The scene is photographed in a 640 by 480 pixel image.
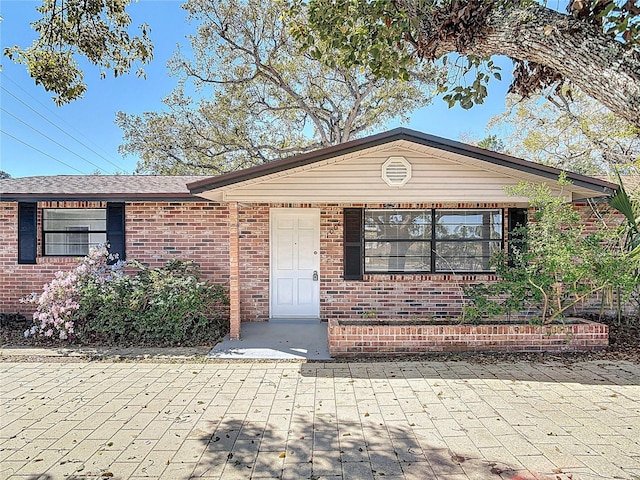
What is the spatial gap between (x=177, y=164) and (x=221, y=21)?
764cm

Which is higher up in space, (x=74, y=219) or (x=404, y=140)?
(x=404, y=140)

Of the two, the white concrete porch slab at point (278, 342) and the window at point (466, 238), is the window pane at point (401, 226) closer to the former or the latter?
the window at point (466, 238)

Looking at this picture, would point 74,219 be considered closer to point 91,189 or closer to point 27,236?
point 91,189

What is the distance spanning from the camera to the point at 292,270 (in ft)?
26.8

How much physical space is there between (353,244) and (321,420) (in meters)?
4.49

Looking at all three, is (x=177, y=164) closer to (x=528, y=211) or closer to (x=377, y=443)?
(x=528, y=211)

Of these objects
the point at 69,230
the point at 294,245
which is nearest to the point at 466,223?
the point at 294,245

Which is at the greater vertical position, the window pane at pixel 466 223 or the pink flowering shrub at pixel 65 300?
the window pane at pixel 466 223

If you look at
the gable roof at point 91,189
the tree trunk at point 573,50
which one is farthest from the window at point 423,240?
the tree trunk at point 573,50

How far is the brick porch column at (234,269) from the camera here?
6.65 metres

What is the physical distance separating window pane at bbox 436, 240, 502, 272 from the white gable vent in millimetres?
2152

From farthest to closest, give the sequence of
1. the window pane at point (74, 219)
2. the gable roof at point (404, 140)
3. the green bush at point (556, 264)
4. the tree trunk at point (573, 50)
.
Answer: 1. the window pane at point (74, 219)
2. the gable roof at point (404, 140)
3. the green bush at point (556, 264)
4. the tree trunk at point (573, 50)

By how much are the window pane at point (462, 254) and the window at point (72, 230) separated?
7.14 meters

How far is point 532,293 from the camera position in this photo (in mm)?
6293
